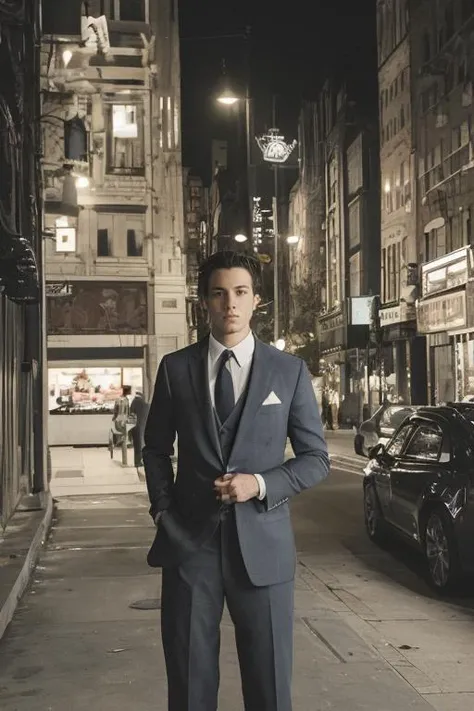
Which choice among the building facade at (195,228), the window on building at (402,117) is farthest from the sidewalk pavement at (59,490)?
the building facade at (195,228)

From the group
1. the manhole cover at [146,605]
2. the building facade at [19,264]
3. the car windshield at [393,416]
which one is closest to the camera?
the manhole cover at [146,605]

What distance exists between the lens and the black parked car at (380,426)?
905 inches

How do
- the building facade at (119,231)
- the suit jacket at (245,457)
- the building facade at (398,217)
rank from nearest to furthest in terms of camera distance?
the suit jacket at (245,457), the building facade at (119,231), the building facade at (398,217)

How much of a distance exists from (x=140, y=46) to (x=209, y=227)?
58266 mm

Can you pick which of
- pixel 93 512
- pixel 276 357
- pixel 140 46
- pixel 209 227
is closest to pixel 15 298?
pixel 93 512

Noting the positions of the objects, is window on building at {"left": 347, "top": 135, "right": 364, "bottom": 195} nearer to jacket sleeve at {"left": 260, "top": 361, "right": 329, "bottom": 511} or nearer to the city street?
the city street

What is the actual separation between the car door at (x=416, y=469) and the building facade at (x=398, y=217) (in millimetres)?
26731

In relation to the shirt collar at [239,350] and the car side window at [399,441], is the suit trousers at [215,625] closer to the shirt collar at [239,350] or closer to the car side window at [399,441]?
the shirt collar at [239,350]

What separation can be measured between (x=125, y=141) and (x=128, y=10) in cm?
472

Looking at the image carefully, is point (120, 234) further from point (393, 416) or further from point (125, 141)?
point (393, 416)

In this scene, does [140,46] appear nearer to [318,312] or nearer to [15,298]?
[15,298]

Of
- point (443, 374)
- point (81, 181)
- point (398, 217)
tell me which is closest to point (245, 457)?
point (81, 181)

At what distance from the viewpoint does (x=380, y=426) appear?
23.3 meters

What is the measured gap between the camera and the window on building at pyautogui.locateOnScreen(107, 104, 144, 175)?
3116 cm
